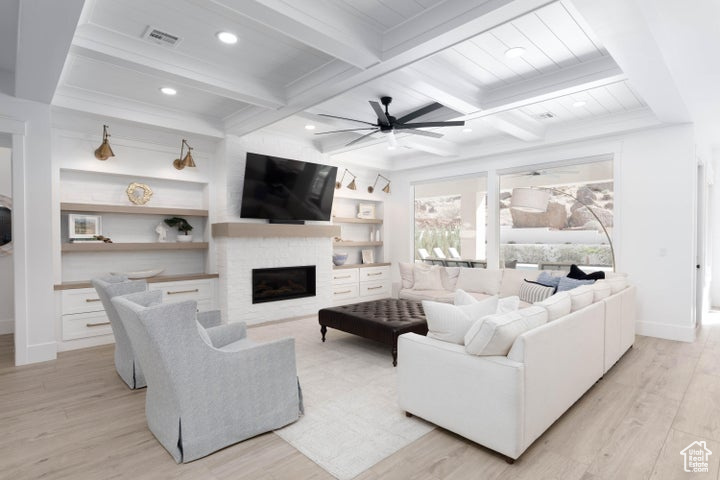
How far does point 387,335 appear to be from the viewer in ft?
12.3

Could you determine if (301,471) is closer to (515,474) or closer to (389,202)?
(515,474)

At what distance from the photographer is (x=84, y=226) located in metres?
4.57

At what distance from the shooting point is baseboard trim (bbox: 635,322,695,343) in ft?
14.8

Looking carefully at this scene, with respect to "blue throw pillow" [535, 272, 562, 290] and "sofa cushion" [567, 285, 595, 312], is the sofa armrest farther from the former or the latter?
"blue throw pillow" [535, 272, 562, 290]

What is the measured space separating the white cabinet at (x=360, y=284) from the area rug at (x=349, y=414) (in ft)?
8.61

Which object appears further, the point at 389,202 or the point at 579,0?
the point at 389,202

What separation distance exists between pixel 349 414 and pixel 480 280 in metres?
3.60

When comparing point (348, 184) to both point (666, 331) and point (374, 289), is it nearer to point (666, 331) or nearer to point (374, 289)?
point (374, 289)

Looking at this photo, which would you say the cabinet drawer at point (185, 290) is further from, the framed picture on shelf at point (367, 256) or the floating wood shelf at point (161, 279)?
the framed picture on shelf at point (367, 256)

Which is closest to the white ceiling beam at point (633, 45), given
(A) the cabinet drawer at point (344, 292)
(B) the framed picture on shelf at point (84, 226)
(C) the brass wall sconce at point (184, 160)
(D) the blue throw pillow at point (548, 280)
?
(D) the blue throw pillow at point (548, 280)

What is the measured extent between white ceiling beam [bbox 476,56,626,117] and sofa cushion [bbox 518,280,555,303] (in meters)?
2.13

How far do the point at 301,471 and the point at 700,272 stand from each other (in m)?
5.76

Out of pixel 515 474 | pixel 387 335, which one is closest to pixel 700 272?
pixel 387 335

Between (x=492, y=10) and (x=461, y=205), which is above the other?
(x=492, y=10)
